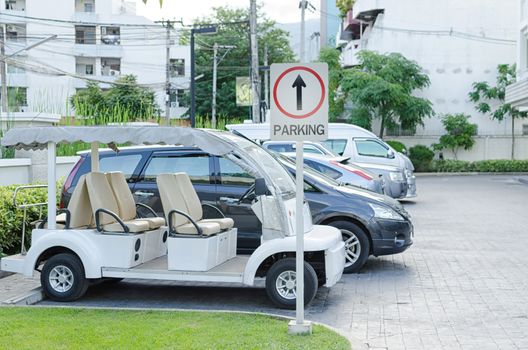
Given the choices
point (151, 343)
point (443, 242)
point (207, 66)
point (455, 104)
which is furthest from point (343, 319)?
point (207, 66)

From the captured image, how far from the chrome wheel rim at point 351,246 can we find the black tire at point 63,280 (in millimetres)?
3823

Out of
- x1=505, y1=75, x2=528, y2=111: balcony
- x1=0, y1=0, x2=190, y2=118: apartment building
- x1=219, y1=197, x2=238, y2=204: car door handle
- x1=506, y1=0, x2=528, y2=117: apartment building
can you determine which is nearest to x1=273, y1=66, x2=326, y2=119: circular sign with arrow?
x1=219, y1=197, x2=238, y2=204: car door handle

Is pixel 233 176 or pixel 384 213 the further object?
pixel 384 213

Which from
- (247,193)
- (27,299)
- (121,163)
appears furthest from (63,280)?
(247,193)

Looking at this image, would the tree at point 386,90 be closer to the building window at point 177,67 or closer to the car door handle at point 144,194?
the building window at point 177,67

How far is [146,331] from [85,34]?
5672 centimetres

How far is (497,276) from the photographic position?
37.0ft

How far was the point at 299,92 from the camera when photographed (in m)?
7.34

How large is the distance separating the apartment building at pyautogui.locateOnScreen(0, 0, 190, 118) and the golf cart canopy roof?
162ft

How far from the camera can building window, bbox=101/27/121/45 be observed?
61750mm

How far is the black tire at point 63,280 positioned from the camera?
9.42 meters

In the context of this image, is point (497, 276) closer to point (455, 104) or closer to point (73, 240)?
point (73, 240)

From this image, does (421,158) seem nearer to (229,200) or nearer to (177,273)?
(229,200)

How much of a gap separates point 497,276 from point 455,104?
36784mm
